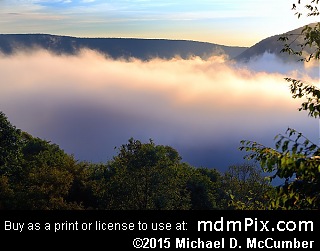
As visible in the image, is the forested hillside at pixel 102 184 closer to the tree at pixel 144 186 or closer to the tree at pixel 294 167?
the tree at pixel 144 186

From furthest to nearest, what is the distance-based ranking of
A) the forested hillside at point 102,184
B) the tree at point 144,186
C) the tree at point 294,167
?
the tree at point 144,186 < the forested hillside at point 102,184 < the tree at point 294,167

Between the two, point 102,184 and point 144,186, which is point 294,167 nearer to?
point 144,186

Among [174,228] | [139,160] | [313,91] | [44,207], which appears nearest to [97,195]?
[139,160]

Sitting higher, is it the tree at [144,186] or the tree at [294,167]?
the tree at [294,167]

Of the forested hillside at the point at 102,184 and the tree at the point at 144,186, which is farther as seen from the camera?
the tree at the point at 144,186

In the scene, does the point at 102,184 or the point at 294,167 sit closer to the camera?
the point at 294,167

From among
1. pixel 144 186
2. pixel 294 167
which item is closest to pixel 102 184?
pixel 144 186

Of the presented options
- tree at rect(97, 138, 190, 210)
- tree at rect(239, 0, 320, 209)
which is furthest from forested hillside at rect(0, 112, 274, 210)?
tree at rect(239, 0, 320, 209)

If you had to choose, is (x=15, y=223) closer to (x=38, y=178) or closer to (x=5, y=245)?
(x=5, y=245)

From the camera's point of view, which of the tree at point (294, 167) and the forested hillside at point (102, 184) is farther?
the forested hillside at point (102, 184)

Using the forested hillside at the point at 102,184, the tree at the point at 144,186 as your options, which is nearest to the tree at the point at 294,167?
the forested hillside at the point at 102,184

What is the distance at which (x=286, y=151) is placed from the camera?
345 inches

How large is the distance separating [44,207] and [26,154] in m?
34.1

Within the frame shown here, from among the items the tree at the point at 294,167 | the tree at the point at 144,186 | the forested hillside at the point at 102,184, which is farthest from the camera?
the tree at the point at 144,186
